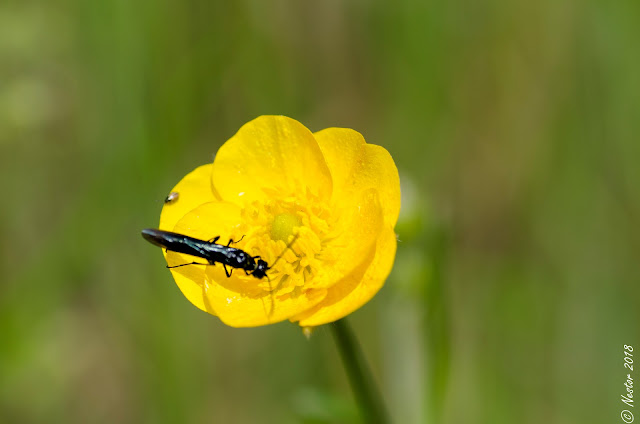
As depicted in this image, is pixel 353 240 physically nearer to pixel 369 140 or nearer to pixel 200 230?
pixel 200 230

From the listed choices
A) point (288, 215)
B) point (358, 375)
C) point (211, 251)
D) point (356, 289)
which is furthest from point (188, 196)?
point (358, 375)

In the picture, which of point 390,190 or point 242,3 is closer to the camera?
point 390,190

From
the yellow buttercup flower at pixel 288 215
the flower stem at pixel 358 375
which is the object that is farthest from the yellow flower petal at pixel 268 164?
the flower stem at pixel 358 375

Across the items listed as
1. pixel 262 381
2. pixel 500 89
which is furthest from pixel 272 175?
pixel 500 89

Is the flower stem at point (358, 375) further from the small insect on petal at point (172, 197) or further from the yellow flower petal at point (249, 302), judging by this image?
the small insect on petal at point (172, 197)

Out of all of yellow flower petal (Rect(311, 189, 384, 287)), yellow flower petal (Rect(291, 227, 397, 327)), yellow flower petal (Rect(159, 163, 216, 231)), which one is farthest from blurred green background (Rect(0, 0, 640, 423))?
yellow flower petal (Rect(159, 163, 216, 231))

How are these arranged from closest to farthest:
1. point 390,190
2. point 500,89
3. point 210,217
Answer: point 390,190, point 210,217, point 500,89

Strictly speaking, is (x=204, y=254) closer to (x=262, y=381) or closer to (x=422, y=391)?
(x=422, y=391)
